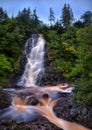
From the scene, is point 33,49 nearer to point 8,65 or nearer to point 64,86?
point 8,65

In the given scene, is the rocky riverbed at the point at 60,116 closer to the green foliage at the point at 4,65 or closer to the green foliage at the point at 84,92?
the green foliage at the point at 84,92

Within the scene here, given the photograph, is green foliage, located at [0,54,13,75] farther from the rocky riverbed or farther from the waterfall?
the rocky riverbed

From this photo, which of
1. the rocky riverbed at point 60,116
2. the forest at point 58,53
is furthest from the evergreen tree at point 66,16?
the rocky riverbed at point 60,116

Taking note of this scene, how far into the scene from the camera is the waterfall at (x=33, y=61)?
29203 millimetres

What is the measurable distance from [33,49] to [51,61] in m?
3.49

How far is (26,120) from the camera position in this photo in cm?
1612

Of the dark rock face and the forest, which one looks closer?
the dark rock face

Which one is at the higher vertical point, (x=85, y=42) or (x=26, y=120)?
(x=85, y=42)

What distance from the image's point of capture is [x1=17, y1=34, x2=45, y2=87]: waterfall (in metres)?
29.2

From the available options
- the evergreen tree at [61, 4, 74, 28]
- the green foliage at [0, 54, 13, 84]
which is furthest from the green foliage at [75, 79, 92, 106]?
the evergreen tree at [61, 4, 74, 28]

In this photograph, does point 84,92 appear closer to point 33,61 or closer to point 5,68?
point 5,68

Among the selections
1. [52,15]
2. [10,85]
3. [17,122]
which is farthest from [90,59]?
[52,15]

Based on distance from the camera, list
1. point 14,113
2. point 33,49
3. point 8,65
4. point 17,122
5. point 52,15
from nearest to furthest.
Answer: point 17,122 → point 14,113 → point 8,65 → point 33,49 → point 52,15

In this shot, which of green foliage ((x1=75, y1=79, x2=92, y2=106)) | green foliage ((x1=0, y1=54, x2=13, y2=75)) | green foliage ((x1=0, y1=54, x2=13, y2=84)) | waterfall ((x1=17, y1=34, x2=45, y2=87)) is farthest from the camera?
waterfall ((x1=17, y1=34, x2=45, y2=87))
